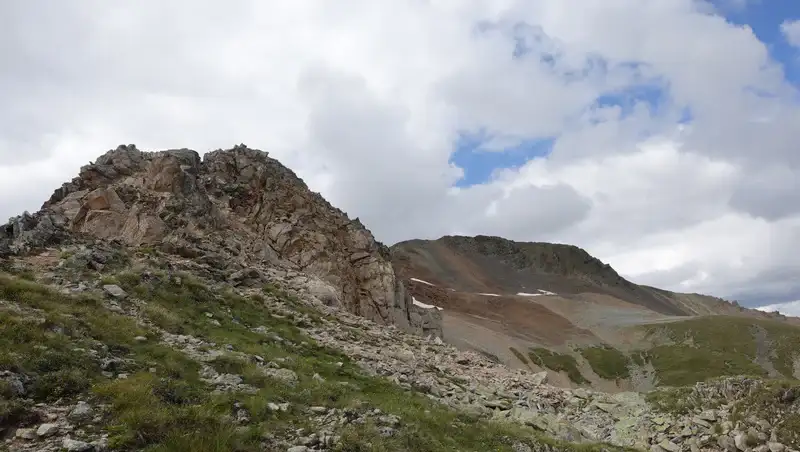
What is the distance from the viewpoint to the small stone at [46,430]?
996 cm

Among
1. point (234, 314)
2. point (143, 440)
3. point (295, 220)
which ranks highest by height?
point (295, 220)

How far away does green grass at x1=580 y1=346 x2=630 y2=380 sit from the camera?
119m

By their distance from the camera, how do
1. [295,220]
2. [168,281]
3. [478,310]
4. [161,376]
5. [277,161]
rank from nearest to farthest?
[161,376] < [168,281] < [295,220] < [277,161] < [478,310]

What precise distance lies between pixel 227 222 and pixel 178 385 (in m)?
33.3

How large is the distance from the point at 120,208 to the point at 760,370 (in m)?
126

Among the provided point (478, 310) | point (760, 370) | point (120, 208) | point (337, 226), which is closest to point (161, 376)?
point (120, 208)

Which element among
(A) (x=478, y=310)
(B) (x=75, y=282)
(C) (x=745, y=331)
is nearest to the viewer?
(B) (x=75, y=282)

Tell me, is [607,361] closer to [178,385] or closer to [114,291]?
[114,291]

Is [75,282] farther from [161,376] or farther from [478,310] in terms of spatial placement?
[478,310]

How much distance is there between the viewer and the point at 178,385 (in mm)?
13352

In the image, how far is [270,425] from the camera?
12.5 meters

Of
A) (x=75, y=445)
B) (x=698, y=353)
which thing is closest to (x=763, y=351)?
(x=698, y=353)

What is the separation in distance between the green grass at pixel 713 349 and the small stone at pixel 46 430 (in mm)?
111026

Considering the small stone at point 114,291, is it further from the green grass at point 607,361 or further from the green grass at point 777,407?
the green grass at point 607,361
